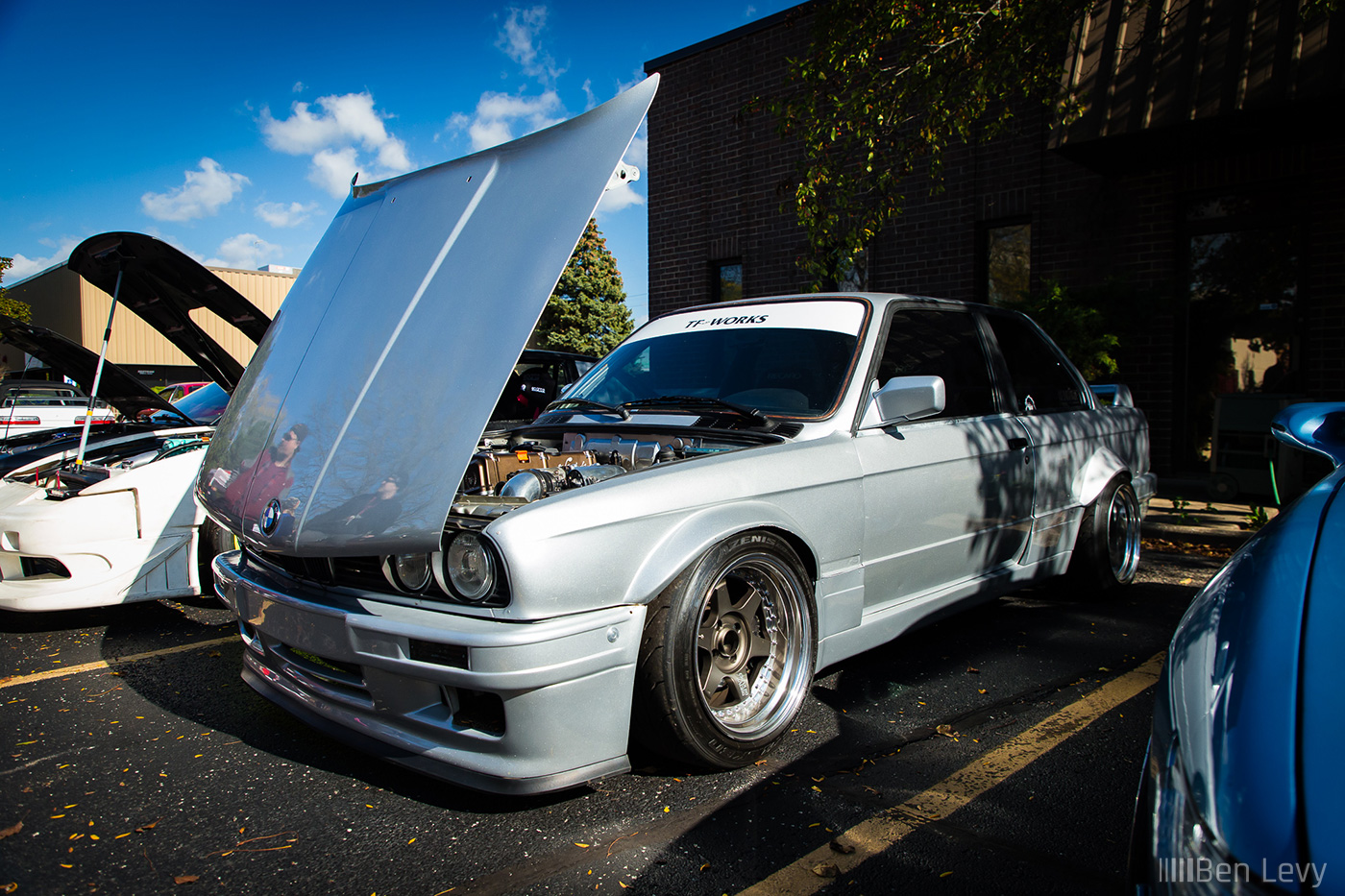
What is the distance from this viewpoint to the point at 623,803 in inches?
94.9

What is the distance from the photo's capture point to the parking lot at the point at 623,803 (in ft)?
6.72

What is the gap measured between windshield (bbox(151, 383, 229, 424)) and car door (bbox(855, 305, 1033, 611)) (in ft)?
14.3

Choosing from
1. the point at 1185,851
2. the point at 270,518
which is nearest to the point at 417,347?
the point at 270,518

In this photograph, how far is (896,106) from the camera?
6.66 m

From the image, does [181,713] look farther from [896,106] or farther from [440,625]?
[896,106]

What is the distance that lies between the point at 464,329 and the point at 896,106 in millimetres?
5414

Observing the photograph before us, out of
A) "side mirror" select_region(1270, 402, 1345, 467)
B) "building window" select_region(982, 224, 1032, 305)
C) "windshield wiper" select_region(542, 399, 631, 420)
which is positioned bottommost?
"side mirror" select_region(1270, 402, 1345, 467)

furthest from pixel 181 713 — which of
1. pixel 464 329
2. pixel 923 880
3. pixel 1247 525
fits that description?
pixel 1247 525

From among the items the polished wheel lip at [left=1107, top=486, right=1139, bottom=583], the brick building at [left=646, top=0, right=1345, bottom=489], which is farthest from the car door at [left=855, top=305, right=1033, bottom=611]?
the brick building at [left=646, top=0, right=1345, bottom=489]

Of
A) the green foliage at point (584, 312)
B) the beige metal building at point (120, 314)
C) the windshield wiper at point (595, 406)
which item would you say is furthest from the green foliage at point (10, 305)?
the windshield wiper at point (595, 406)

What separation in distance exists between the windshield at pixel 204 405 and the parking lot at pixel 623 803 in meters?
2.30

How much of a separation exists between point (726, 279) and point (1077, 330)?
596 cm

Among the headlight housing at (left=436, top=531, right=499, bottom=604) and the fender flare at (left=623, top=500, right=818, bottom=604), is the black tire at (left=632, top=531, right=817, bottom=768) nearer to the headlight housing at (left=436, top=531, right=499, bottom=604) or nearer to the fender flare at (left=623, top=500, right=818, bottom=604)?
the fender flare at (left=623, top=500, right=818, bottom=604)

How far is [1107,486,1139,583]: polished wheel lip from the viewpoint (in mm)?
4562
